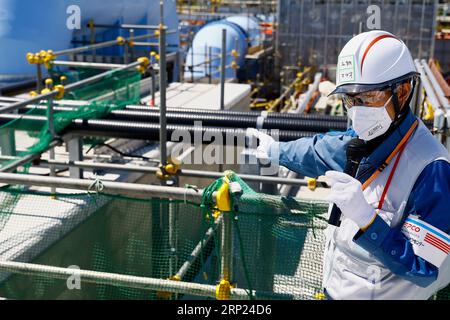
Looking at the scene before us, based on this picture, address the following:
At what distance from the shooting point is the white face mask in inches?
90.7

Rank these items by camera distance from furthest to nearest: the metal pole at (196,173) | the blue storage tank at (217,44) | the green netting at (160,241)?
1. the blue storage tank at (217,44)
2. the metal pole at (196,173)
3. the green netting at (160,241)

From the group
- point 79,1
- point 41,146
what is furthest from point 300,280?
point 79,1

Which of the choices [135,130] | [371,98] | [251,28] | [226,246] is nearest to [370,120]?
[371,98]

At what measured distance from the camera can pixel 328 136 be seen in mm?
2859

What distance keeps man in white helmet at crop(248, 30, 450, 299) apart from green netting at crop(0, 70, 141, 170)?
3889mm

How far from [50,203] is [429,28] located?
16.5 meters

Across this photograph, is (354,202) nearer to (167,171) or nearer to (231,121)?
(167,171)

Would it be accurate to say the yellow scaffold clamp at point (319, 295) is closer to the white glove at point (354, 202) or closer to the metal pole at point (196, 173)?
the white glove at point (354, 202)

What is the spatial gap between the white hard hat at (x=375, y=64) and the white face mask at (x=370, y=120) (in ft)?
0.30

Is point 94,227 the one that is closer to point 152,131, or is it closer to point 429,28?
point 152,131

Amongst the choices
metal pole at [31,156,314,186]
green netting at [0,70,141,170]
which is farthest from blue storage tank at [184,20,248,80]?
metal pole at [31,156,314,186]

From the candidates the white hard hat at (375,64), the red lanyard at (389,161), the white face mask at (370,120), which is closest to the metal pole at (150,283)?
the red lanyard at (389,161)

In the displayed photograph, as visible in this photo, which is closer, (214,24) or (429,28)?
(429,28)

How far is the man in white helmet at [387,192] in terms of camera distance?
2105mm
